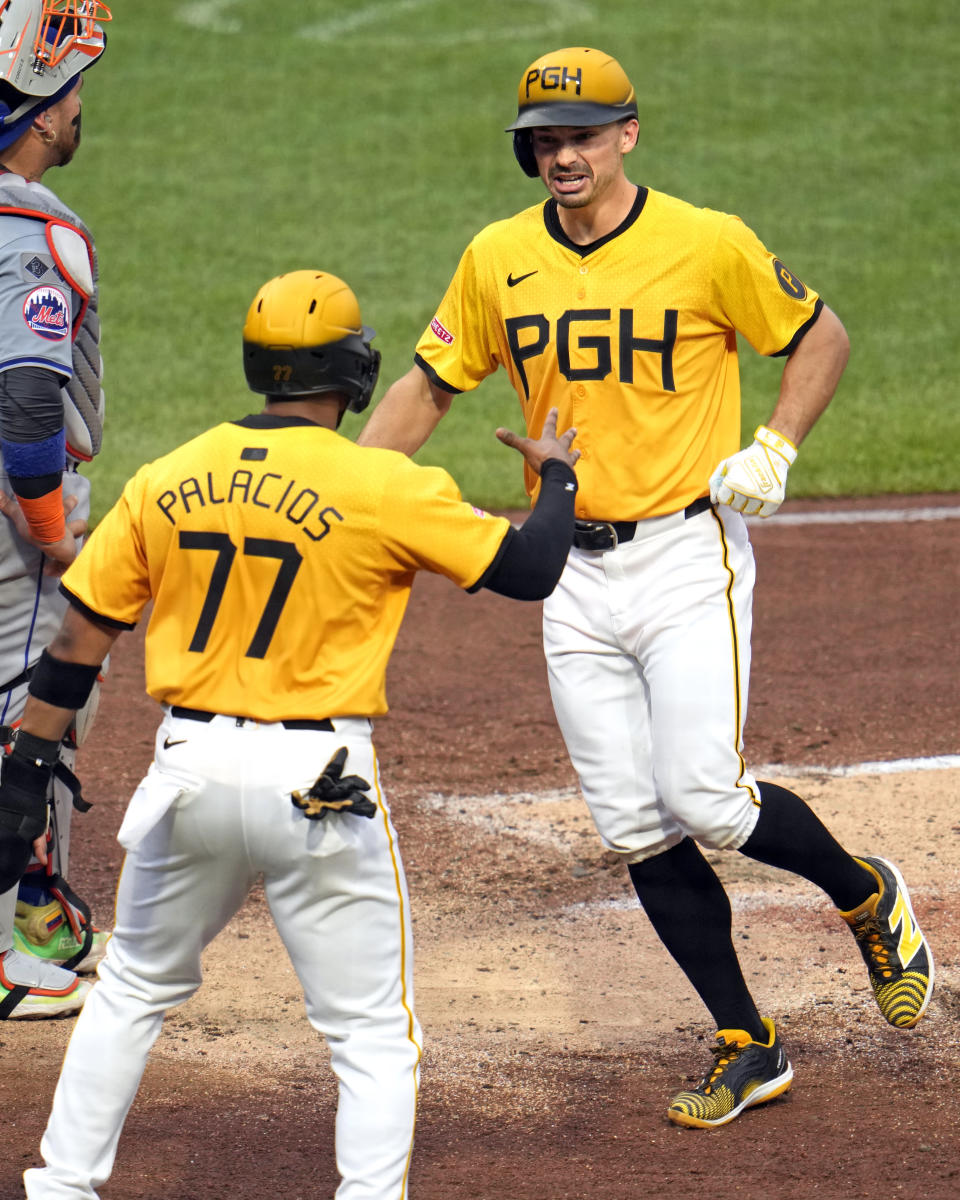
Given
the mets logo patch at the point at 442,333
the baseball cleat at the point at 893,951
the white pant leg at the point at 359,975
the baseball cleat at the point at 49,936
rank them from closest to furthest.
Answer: the white pant leg at the point at 359,975, the baseball cleat at the point at 893,951, the mets logo patch at the point at 442,333, the baseball cleat at the point at 49,936

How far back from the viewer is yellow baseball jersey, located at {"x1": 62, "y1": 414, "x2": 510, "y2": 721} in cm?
301

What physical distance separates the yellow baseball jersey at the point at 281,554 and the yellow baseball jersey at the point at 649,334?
2.77ft

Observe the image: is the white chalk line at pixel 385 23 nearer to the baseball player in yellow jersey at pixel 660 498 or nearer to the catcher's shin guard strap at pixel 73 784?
→ the baseball player in yellow jersey at pixel 660 498

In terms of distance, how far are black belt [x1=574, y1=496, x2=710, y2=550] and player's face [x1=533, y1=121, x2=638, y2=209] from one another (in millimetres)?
722

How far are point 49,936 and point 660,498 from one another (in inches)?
81.5

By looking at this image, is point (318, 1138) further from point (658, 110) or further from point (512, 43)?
point (512, 43)

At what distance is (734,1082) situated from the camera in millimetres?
3750

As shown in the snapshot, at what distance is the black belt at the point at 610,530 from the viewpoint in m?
3.88

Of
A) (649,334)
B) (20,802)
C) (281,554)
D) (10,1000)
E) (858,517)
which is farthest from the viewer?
(858,517)

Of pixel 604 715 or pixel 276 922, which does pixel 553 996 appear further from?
pixel 276 922

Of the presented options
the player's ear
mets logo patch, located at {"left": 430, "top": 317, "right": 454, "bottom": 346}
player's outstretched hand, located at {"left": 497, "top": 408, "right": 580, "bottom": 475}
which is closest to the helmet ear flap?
the player's ear

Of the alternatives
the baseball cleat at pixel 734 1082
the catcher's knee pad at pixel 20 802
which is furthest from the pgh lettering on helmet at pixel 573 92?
the baseball cleat at pixel 734 1082

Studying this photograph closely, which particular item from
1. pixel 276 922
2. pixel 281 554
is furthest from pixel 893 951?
pixel 281 554

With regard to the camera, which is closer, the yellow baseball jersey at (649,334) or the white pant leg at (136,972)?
the white pant leg at (136,972)
